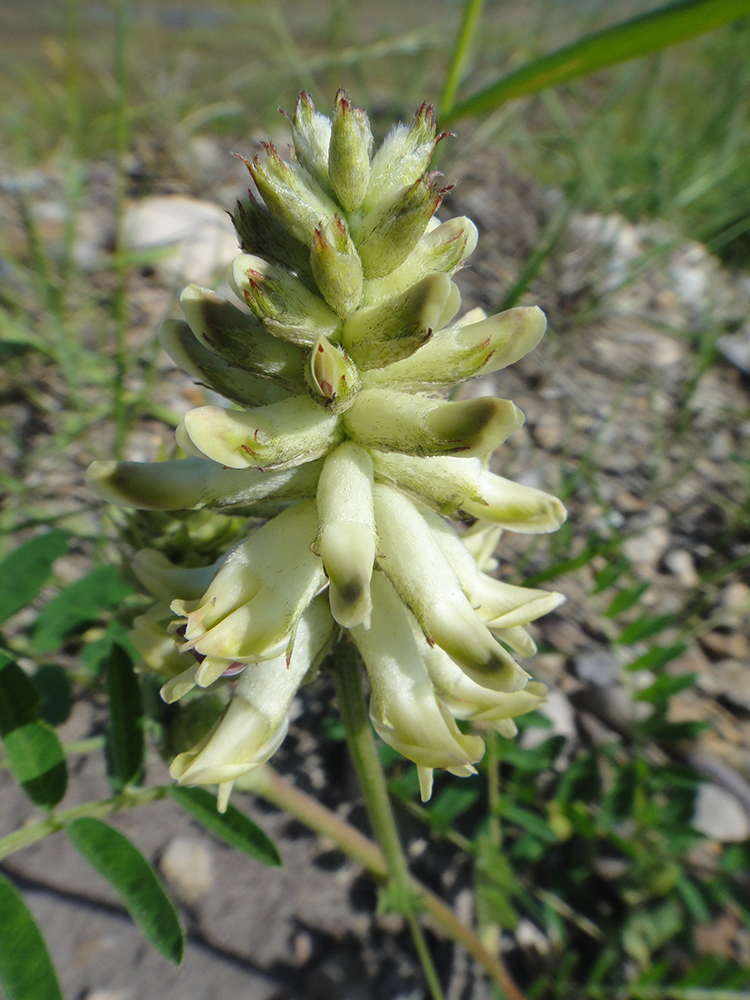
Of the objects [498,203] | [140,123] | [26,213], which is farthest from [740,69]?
[26,213]

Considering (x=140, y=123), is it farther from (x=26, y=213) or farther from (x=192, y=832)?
(x=192, y=832)

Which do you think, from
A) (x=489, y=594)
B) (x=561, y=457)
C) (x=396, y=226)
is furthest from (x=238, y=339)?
(x=561, y=457)

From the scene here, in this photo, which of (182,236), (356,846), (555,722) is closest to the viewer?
(356,846)

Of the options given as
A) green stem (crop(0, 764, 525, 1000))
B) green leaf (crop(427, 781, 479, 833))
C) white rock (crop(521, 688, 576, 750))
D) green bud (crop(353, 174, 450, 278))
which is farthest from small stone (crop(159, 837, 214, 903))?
green bud (crop(353, 174, 450, 278))

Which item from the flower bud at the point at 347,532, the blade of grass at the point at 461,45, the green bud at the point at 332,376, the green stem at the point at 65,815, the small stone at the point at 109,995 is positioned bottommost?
the small stone at the point at 109,995

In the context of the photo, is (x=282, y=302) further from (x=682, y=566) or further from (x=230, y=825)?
(x=682, y=566)

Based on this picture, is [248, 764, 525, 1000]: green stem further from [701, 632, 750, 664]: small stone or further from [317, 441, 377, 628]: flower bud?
[701, 632, 750, 664]: small stone

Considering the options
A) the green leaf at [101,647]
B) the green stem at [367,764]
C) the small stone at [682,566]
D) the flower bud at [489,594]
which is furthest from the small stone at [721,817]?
the green leaf at [101,647]

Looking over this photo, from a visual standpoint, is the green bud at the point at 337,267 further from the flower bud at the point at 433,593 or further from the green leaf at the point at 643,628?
the green leaf at the point at 643,628
